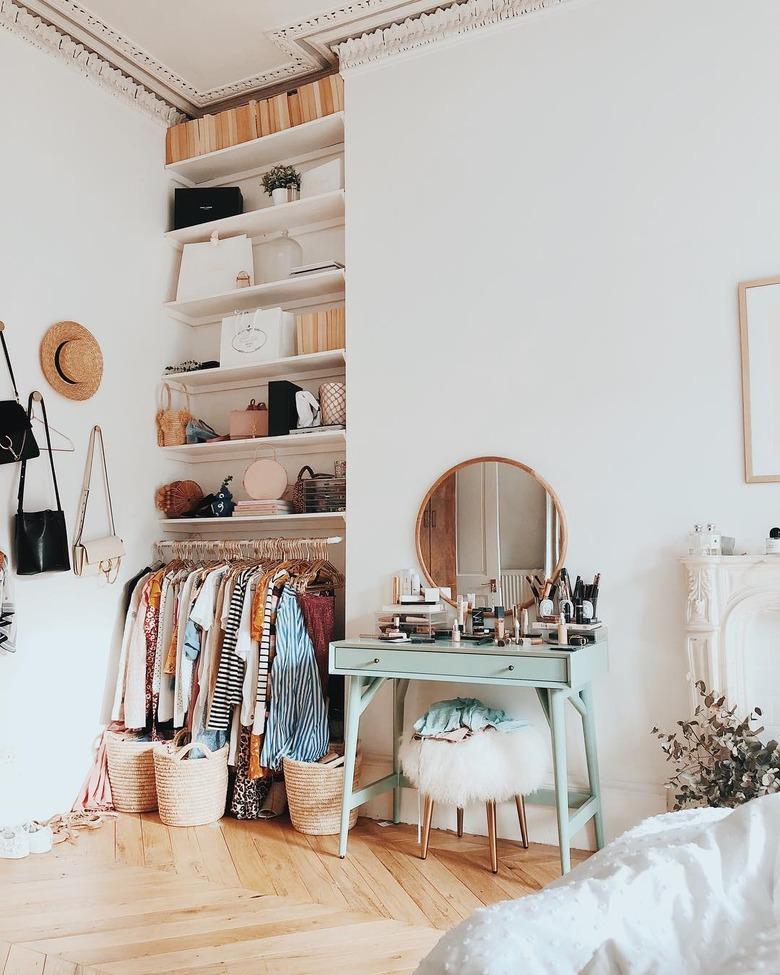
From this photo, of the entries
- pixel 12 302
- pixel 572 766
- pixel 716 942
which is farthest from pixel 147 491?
pixel 716 942

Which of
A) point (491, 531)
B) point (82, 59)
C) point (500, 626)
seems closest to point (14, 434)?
point (82, 59)

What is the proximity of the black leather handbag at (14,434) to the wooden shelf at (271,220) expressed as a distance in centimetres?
124

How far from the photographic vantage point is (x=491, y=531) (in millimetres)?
3387

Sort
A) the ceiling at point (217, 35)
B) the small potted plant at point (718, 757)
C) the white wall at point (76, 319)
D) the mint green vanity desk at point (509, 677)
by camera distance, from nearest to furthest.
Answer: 1. the small potted plant at point (718, 757)
2. the mint green vanity desk at point (509, 677)
3. the white wall at point (76, 319)
4. the ceiling at point (217, 35)

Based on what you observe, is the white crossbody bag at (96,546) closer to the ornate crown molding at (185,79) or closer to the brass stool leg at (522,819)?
the ornate crown molding at (185,79)

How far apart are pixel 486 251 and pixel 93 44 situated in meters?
2.10

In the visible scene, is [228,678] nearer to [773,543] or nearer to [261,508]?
[261,508]

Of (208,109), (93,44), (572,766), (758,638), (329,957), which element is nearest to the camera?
(329,957)

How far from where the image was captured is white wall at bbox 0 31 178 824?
351cm

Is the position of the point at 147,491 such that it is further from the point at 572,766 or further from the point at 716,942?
the point at 716,942

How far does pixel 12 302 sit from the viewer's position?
139 inches

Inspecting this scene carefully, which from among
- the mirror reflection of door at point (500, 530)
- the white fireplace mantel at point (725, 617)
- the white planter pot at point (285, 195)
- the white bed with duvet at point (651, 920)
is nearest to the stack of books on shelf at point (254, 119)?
the white planter pot at point (285, 195)

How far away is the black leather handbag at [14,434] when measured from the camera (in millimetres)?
3355

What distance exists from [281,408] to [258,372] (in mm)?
335
